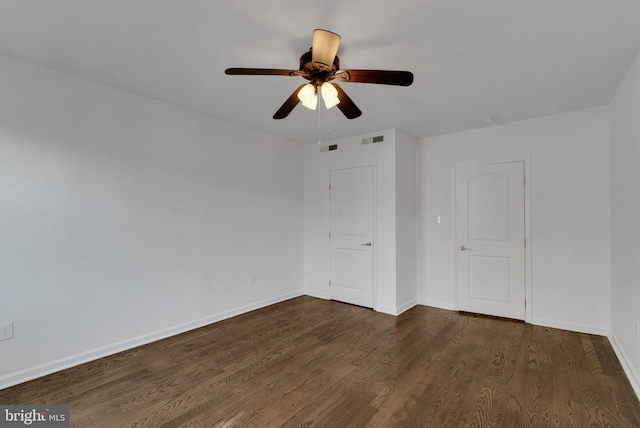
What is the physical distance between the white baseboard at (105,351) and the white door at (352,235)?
1.43m

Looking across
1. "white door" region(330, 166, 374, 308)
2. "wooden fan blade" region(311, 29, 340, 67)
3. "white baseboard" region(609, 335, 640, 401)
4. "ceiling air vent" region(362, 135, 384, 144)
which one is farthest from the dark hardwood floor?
"ceiling air vent" region(362, 135, 384, 144)

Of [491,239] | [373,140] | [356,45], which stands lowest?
[491,239]

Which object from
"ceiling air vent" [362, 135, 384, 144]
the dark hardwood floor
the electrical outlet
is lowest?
the dark hardwood floor

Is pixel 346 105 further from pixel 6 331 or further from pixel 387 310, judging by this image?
pixel 6 331

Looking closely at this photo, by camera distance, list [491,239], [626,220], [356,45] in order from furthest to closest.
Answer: [491,239] → [626,220] → [356,45]

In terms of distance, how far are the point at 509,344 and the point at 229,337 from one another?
2961 millimetres

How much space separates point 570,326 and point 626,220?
1515 mm

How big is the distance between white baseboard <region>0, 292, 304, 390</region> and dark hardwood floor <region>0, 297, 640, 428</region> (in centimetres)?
7

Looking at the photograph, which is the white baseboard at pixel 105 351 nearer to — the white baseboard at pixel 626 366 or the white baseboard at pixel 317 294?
the white baseboard at pixel 317 294

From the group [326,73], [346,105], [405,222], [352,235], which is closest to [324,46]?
[326,73]

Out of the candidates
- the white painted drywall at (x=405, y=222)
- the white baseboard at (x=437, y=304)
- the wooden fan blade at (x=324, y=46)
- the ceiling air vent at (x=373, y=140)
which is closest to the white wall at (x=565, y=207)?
the white painted drywall at (x=405, y=222)

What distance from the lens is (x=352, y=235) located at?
15.3 ft

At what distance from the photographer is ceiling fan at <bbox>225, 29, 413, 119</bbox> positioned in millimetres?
1806

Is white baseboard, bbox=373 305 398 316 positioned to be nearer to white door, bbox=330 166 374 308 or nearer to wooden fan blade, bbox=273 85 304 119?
white door, bbox=330 166 374 308
